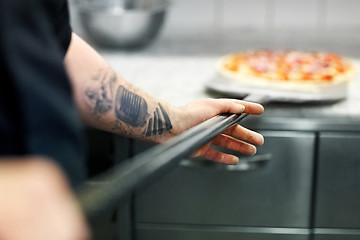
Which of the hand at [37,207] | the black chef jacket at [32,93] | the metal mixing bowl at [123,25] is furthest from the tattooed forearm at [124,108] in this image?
the metal mixing bowl at [123,25]

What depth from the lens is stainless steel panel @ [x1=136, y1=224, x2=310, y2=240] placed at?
1182 mm

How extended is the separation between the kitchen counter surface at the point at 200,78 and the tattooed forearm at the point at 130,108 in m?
0.30

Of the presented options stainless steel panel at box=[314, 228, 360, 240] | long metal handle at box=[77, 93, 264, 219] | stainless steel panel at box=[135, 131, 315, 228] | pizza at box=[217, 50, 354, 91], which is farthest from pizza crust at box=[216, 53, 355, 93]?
long metal handle at box=[77, 93, 264, 219]

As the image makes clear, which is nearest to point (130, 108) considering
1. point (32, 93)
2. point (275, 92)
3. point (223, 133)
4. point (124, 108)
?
point (124, 108)

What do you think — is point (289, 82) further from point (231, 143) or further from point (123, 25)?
point (123, 25)

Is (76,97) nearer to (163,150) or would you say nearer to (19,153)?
(19,153)

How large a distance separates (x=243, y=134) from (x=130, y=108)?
180 mm

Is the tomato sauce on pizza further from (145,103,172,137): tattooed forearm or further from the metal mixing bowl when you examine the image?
(145,103,172,137): tattooed forearm

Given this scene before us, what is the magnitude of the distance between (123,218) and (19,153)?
0.62 metres

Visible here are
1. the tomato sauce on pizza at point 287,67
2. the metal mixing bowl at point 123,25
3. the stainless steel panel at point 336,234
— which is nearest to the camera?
the stainless steel panel at point 336,234

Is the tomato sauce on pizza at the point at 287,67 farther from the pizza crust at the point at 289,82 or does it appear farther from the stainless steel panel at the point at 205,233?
the stainless steel panel at the point at 205,233

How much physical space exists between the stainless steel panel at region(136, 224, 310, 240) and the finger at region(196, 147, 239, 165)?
0.33 m

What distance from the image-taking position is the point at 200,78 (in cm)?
142

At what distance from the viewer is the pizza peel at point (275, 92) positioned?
1184 mm
